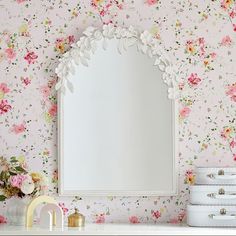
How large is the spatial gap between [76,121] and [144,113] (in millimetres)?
351

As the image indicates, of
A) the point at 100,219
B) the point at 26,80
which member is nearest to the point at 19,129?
the point at 26,80

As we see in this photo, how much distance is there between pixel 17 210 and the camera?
307 cm

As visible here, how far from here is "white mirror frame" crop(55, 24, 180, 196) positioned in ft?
10.5

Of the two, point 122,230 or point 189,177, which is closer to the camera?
point 122,230

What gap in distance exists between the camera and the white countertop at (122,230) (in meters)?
2.77

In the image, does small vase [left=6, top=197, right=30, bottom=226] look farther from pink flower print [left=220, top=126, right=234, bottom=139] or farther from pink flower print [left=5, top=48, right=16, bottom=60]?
pink flower print [left=220, top=126, right=234, bottom=139]

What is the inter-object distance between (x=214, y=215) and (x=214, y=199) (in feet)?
0.25

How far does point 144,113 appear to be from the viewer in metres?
3.21

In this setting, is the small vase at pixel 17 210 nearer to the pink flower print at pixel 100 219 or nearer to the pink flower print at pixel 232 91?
the pink flower print at pixel 100 219

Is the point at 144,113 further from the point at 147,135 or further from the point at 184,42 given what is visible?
the point at 184,42

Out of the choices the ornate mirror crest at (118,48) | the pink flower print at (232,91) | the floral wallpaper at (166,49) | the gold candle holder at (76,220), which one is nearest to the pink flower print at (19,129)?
the floral wallpaper at (166,49)

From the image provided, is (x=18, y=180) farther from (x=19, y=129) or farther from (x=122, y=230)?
(x=122, y=230)

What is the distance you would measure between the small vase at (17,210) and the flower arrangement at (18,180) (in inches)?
1.0

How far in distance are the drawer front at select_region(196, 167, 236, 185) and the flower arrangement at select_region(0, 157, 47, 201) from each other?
800 mm
